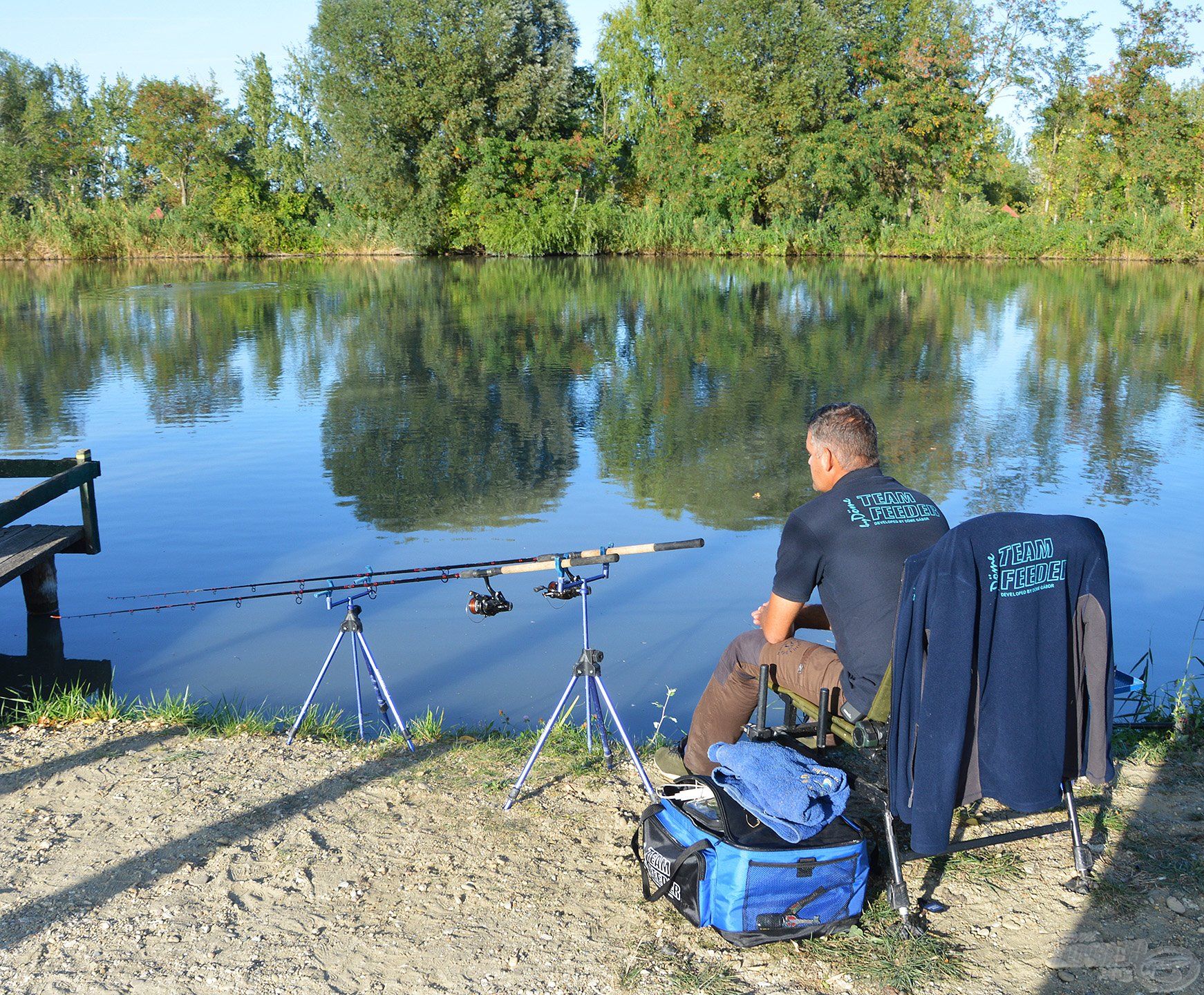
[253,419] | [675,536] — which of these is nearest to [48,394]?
[253,419]

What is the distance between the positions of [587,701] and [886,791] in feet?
4.03

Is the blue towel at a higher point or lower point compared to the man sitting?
lower

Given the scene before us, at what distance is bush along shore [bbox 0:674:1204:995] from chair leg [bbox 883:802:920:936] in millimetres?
52

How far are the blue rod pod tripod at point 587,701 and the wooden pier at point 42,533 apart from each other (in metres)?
3.36

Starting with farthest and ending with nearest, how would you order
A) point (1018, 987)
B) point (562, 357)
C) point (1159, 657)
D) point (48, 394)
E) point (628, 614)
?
1. point (562, 357)
2. point (48, 394)
3. point (628, 614)
4. point (1159, 657)
5. point (1018, 987)

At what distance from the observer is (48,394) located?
13320mm

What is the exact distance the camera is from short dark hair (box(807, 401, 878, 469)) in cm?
353

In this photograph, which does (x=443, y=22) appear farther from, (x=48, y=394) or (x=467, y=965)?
(x=467, y=965)

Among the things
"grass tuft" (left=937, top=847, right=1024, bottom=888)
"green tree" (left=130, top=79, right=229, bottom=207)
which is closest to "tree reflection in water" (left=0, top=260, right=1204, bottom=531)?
"grass tuft" (left=937, top=847, right=1024, bottom=888)

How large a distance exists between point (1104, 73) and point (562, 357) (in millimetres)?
31063

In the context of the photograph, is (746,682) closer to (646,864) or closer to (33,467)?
(646,864)

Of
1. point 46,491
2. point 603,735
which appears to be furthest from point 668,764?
point 46,491

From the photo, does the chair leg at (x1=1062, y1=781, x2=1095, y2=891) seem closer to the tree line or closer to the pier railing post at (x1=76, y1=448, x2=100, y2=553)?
the pier railing post at (x1=76, y1=448, x2=100, y2=553)

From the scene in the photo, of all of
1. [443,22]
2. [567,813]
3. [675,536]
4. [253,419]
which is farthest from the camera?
[443,22]
